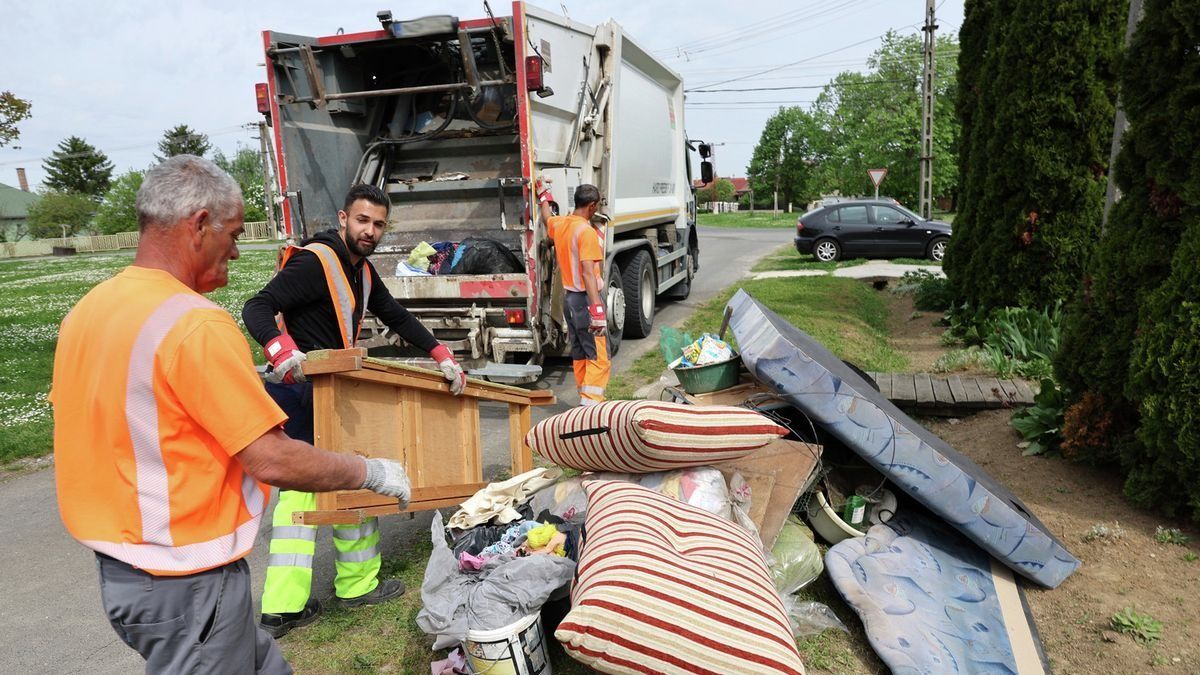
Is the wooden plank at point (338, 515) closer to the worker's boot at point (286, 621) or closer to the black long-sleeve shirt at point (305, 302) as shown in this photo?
the worker's boot at point (286, 621)

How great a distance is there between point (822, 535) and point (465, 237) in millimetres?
4340

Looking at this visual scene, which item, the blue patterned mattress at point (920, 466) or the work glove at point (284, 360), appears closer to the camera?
the work glove at point (284, 360)

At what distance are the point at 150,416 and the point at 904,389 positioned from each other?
482 cm

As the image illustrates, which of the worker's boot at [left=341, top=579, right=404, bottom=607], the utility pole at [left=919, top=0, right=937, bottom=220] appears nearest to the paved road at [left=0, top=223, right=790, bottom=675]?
the worker's boot at [left=341, top=579, right=404, bottom=607]

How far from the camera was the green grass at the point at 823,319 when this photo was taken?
22.8 ft

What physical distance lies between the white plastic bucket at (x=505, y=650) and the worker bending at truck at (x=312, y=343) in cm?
94

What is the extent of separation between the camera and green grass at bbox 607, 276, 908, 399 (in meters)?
6.94

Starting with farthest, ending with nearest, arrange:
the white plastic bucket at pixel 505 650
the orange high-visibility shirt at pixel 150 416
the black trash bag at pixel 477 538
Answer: the black trash bag at pixel 477 538 < the white plastic bucket at pixel 505 650 < the orange high-visibility shirt at pixel 150 416

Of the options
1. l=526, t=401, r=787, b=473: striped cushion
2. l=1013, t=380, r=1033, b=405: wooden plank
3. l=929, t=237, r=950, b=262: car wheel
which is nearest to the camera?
l=526, t=401, r=787, b=473: striped cushion

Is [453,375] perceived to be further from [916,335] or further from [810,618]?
[916,335]

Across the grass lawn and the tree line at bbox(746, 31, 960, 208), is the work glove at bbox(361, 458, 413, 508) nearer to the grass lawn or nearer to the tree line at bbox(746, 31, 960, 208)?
the grass lawn

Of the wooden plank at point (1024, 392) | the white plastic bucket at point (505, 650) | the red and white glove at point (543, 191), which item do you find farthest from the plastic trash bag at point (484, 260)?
the white plastic bucket at point (505, 650)

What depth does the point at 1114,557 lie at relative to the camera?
329 cm

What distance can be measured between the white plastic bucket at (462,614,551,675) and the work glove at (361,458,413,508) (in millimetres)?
548
